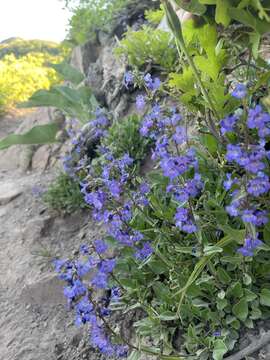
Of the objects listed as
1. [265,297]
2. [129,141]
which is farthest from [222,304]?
[129,141]

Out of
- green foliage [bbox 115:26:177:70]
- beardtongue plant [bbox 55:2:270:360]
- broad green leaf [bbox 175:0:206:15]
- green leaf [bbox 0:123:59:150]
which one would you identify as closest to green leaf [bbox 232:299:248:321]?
beardtongue plant [bbox 55:2:270:360]

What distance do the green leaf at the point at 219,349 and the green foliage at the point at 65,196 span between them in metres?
2.01

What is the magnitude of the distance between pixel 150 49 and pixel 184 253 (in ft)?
7.21

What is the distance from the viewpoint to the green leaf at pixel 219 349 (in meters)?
1.84

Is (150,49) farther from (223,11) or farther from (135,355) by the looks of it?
(135,355)

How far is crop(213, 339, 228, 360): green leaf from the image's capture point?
1.84m

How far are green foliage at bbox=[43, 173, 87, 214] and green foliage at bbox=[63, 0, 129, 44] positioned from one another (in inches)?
110

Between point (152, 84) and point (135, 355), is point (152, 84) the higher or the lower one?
the higher one

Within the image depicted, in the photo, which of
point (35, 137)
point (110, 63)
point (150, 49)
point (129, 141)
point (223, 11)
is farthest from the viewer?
point (110, 63)

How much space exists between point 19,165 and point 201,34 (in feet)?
13.4

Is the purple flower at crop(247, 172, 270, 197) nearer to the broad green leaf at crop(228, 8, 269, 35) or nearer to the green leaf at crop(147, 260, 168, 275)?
the broad green leaf at crop(228, 8, 269, 35)

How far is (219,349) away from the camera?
1.87 metres

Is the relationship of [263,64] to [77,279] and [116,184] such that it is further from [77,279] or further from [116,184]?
[77,279]

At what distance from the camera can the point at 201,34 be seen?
2078 mm
